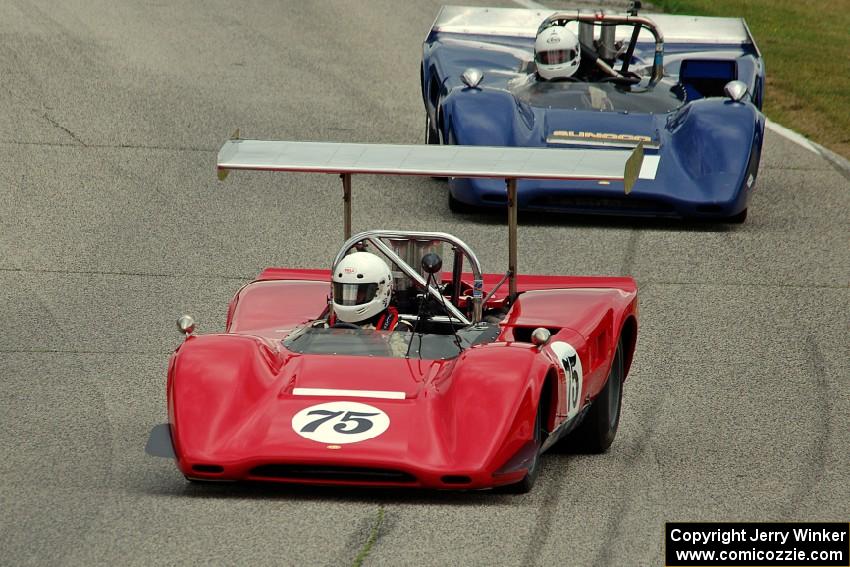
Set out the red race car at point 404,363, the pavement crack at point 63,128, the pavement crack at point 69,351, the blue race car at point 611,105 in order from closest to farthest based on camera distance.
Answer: the red race car at point 404,363 → the pavement crack at point 69,351 → the blue race car at point 611,105 → the pavement crack at point 63,128

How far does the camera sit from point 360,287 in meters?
7.68

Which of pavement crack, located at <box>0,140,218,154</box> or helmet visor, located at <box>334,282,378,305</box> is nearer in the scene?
helmet visor, located at <box>334,282,378,305</box>

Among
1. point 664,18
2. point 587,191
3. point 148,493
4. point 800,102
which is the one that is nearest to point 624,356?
point 148,493

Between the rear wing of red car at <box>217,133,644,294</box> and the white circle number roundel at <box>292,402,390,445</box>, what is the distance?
1300 mm

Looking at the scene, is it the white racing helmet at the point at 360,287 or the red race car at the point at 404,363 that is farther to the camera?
the white racing helmet at the point at 360,287

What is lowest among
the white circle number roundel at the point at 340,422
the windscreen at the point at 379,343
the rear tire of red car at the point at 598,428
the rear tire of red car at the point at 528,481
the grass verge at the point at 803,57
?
the grass verge at the point at 803,57

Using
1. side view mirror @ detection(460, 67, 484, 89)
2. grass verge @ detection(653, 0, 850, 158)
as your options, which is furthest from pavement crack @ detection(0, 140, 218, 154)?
grass verge @ detection(653, 0, 850, 158)

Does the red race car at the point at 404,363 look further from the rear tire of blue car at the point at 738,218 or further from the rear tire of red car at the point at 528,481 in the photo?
the rear tire of blue car at the point at 738,218

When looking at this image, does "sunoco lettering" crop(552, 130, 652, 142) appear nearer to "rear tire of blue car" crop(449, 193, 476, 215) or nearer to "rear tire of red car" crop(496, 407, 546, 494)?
"rear tire of blue car" crop(449, 193, 476, 215)

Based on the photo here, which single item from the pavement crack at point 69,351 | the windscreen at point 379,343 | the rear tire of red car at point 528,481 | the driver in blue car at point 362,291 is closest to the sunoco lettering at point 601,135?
the pavement crack at point 69,351

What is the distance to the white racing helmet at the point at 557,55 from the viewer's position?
45.6 feet

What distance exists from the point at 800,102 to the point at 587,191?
22.1ft

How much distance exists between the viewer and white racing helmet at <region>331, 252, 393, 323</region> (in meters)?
7.65

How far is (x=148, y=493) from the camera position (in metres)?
6.75
